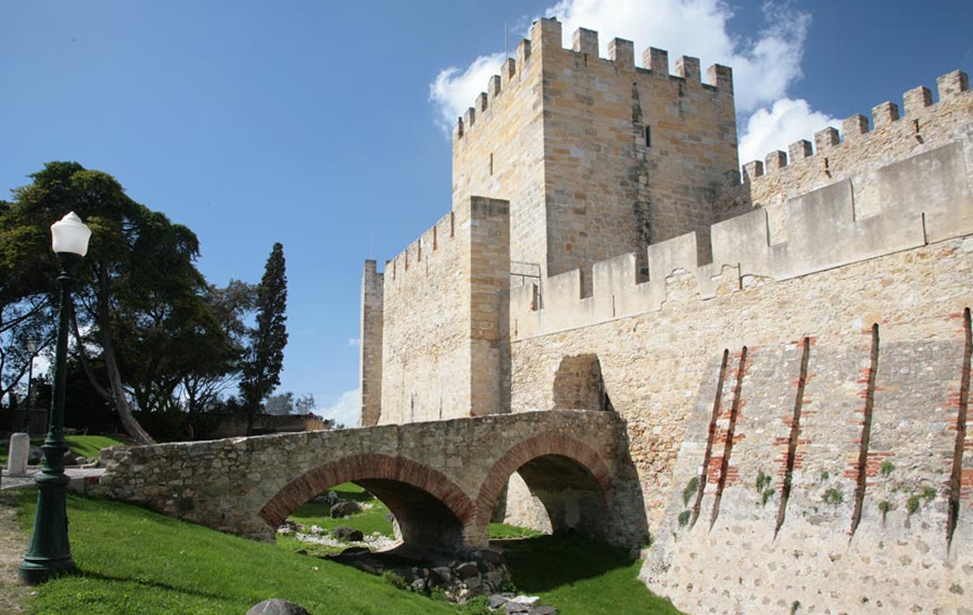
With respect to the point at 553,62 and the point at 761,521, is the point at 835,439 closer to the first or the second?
the point at 761,521

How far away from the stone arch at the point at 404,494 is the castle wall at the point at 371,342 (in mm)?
12168

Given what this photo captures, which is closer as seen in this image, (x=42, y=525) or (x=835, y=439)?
(x=42, y=525)

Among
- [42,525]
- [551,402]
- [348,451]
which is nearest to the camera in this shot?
[42,525]

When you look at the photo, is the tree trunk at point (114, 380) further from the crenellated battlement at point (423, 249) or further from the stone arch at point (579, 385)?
the stone arch at point (579, 385)

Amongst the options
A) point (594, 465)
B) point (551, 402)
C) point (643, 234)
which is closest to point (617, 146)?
point (643, 234)

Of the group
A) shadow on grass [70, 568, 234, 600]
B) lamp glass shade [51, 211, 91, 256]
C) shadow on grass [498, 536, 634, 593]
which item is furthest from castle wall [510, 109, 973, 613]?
lamp glass shade [51, 211, 91, 256]

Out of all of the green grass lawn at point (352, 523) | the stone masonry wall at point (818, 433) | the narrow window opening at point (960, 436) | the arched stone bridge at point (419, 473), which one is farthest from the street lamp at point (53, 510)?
the narrow window opening at point (960, 436)

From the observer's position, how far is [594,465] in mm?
13188

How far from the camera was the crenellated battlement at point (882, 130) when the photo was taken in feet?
46.4

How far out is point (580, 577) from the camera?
11945 millimetres

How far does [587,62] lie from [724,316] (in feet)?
29.7

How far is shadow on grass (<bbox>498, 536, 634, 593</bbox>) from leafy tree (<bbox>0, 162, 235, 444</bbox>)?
16.4 m

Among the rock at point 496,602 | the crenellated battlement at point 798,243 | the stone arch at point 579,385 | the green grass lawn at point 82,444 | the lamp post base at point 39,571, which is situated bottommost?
the rock at point 496,602

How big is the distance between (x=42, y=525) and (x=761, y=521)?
25.8 feet
